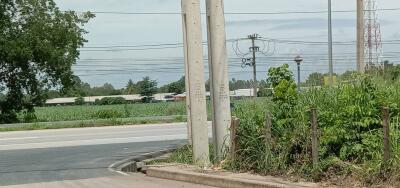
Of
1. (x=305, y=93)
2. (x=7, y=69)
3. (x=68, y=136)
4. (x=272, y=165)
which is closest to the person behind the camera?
(x=272, y=165)

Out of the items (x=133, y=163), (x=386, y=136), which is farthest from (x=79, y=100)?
(x=386, y=136)

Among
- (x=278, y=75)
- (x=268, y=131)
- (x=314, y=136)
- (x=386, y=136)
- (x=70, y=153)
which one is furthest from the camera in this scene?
(x=70, y=153)

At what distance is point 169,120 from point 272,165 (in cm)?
2656

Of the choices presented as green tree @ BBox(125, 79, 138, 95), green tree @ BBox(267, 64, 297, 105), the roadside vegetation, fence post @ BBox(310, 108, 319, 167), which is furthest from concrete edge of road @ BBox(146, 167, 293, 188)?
green tree @ BBox(125, 79, 138, 95)

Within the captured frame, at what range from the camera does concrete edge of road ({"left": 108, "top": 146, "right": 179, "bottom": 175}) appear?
14336mm

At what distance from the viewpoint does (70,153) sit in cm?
1891

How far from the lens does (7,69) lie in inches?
1650

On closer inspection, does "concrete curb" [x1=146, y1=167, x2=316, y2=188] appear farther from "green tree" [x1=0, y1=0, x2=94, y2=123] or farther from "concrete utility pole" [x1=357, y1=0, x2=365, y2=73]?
"green tree" [x1=0, y1=0, x2=94, y2=123]

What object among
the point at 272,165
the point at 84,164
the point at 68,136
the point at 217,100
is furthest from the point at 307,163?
the point at 68,136

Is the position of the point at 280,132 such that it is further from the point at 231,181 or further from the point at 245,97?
the point at 245,97

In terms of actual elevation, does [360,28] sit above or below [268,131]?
above

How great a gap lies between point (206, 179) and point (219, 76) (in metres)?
2.50

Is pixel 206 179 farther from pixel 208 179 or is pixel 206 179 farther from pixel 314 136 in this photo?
pixel 314 136

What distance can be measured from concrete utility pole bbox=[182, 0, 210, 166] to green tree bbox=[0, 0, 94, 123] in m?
29.4
